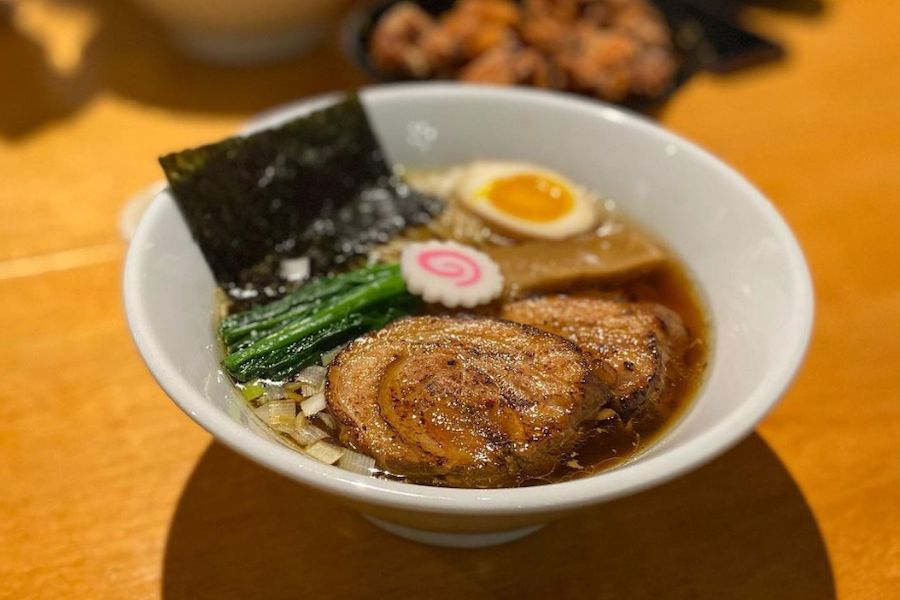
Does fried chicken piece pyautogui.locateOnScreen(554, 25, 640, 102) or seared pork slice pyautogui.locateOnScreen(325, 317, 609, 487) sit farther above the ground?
fried chicken piece pyautogui.locateOnScreen(554, 25, 640, 102)

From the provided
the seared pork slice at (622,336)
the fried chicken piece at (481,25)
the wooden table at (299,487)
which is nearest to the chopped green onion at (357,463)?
the wooden table at (299,487)

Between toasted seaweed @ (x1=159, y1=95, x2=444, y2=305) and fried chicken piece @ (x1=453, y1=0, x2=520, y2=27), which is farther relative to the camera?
fried chicken piece @ (x1=453, y1=0, x2=520, y2=27)

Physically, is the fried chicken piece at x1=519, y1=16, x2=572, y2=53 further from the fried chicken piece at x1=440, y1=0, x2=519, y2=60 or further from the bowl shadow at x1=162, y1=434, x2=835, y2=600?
the bowl shadow at x1=162, y1=434, x2=835, y2=600

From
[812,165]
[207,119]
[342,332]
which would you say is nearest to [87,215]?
[207,119]

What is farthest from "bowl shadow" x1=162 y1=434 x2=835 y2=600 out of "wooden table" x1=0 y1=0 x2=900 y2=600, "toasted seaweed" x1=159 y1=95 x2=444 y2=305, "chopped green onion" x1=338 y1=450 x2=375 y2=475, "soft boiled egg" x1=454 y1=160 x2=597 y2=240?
"soft boiled egg" x1=454 y1=160 x2=597 y2=240

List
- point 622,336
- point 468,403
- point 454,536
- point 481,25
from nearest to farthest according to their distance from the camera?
point 468,403
point 454,536
point 622,336
point 481,25

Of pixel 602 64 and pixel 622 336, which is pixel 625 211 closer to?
pixel 622 336

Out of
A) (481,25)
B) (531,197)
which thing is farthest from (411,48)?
(531,197)
